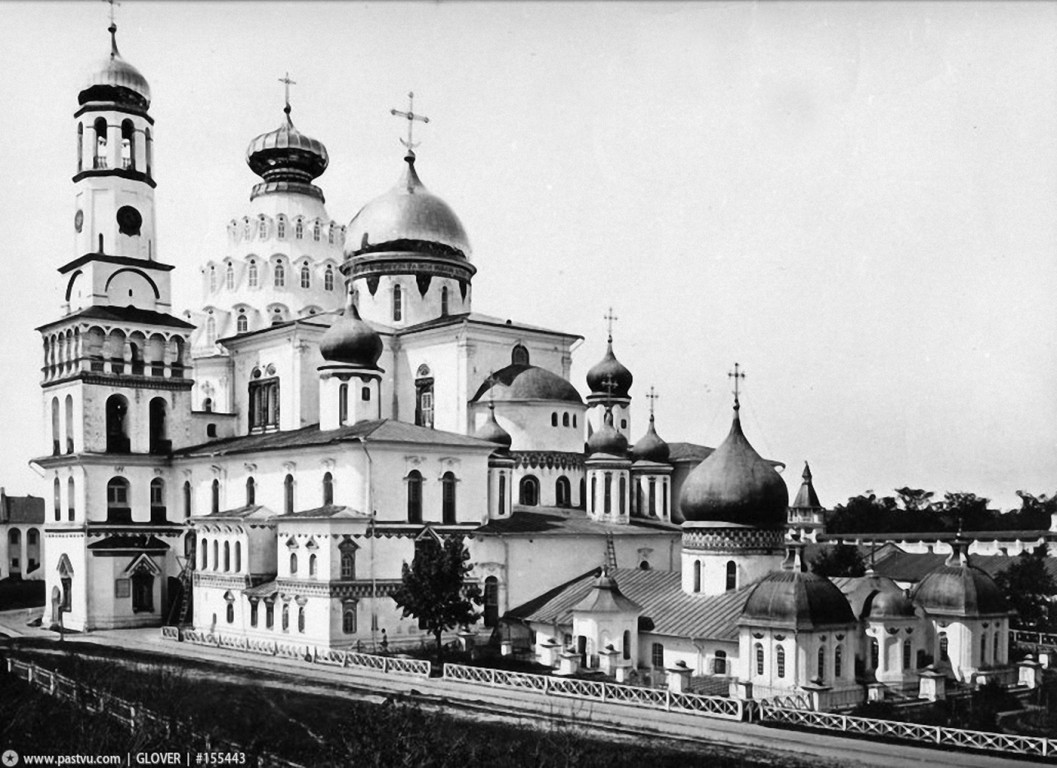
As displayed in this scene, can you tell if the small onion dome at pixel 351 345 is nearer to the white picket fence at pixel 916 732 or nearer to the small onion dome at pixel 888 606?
the small onion dome at pixel 888 606

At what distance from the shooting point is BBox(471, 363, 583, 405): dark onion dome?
41.5 m

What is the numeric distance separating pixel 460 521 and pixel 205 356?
19.5 meters

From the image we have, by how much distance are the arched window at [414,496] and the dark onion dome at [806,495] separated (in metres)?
37.1

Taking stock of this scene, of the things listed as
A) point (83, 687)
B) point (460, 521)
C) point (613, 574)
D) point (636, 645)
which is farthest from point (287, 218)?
point (83, 687)

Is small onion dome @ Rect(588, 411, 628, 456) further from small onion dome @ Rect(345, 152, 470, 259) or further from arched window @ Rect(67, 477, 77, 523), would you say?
arched window @ Rect(67, 477, 77, 523)

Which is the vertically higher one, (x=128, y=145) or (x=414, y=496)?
(x=128, y=145)

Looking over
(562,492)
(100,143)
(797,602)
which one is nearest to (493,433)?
(562,492)

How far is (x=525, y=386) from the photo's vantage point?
41719mm

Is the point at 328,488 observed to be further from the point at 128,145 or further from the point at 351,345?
the point at 128,145

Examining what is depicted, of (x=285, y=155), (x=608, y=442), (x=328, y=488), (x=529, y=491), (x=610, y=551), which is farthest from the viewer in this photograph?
(x=285, y=155)

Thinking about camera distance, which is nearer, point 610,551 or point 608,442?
point 610,551

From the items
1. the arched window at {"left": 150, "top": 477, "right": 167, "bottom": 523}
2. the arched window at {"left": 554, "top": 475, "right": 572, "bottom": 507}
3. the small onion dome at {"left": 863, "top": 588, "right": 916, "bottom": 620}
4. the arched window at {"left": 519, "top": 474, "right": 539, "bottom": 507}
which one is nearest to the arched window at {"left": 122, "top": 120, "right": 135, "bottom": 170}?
the arched window at {"left": 150, "top": 477, "right": 167, "bottom": 523}

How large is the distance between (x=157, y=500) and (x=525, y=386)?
16.6 meters

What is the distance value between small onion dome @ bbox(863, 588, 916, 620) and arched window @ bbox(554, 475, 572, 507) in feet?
47.9
